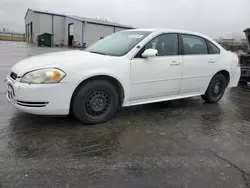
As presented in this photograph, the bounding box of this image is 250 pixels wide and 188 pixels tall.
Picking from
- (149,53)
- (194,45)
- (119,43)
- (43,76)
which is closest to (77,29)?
(194,45)

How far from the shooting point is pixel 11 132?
3.47 metres

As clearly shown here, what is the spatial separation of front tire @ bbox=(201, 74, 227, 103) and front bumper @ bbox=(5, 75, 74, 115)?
3.27m

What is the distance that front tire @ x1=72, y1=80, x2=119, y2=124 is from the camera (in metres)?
3.67

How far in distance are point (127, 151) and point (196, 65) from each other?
2.64 meters

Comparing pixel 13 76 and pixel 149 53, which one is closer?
pixel 13 76

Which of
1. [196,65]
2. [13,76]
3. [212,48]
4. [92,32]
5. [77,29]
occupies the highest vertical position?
[77,29]

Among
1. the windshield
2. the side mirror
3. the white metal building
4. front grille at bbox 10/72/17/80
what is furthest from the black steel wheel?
the white metal building

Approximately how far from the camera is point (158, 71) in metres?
4.36

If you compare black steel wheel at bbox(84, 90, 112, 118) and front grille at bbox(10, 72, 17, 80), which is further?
black steel wheel at bbox(84, 90, 112, 118)

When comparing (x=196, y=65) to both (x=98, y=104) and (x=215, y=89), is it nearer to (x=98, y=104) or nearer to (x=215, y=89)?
(x=215, y=89)

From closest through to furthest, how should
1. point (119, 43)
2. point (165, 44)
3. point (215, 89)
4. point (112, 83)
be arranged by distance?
point (112, 83) → point (119, 43) → point (165, 44) → point (215, 89)

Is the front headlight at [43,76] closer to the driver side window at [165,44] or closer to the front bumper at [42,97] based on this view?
the front bumper at [42,97]

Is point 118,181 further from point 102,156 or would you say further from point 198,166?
point 198,166

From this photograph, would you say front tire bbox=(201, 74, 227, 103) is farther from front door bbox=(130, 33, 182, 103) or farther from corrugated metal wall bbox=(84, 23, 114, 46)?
corrugated metal wall bbox=(84, 23, 114, 46)
